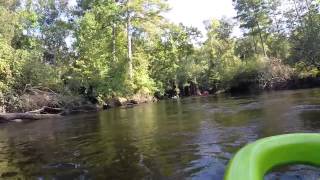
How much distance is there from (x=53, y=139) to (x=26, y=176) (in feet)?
15.4

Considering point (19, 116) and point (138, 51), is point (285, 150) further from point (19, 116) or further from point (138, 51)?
point (138, 51)

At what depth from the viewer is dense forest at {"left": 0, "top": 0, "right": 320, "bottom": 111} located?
87.2 ft

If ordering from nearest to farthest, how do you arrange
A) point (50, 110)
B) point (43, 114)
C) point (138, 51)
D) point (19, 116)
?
point (19, 116)
point (43, 114)
point (50, 110)
point (138, 51)

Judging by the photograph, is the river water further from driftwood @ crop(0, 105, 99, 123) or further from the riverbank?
the riverbank

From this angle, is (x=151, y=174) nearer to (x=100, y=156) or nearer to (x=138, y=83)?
(x=100, y=156)

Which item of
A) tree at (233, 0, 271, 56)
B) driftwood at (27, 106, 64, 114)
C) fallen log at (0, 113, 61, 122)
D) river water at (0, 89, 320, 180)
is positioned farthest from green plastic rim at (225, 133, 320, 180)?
tree at (233, 0, 271, 56)

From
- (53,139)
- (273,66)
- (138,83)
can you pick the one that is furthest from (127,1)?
(53,139)

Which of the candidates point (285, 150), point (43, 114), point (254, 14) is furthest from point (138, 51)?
point (285, 150)

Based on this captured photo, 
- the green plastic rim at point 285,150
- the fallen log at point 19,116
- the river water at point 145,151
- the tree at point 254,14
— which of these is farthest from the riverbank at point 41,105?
the tree at point 254,14

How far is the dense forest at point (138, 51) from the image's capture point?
87.2ft

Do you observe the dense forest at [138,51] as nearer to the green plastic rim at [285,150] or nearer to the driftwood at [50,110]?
the driftwood at [50,110]

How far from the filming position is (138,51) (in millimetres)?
39250

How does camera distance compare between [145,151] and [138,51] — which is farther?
[138,51]

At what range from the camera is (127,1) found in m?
33.4
